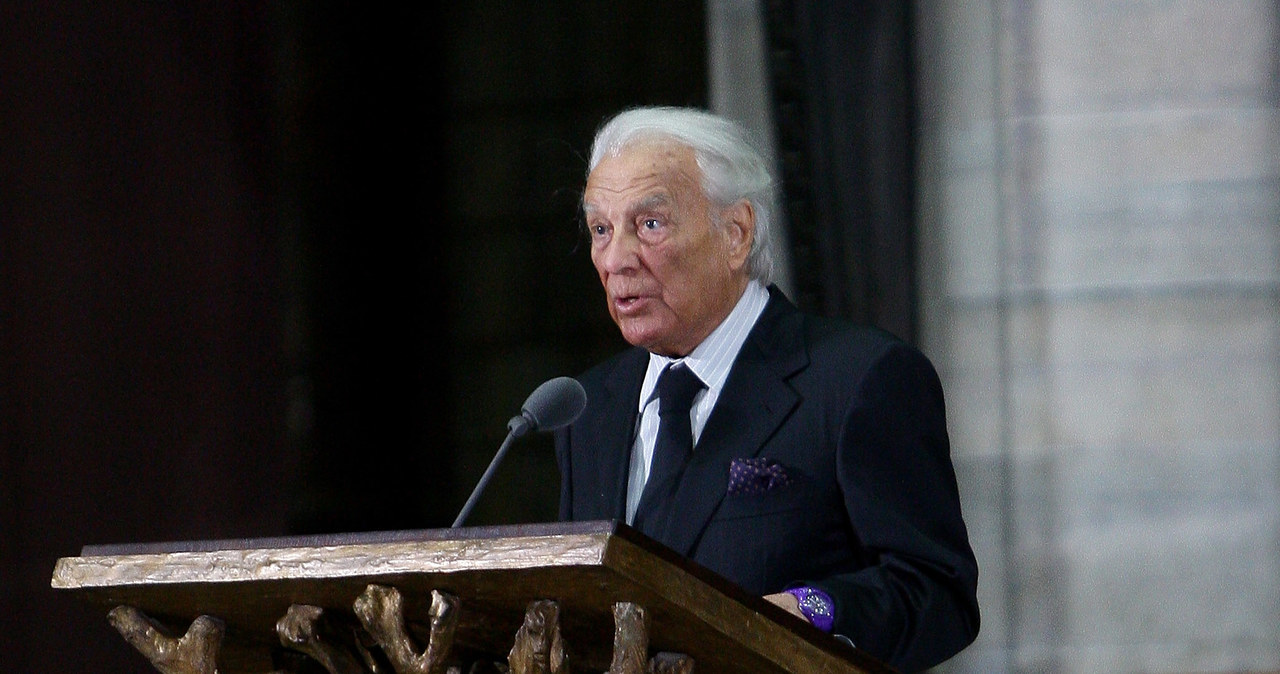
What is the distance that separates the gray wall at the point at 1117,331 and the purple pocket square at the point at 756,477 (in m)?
1.40

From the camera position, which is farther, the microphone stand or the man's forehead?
the man's forehead

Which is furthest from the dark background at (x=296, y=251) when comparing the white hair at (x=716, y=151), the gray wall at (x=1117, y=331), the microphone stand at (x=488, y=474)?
the microphone stand at (x=488, y=474)

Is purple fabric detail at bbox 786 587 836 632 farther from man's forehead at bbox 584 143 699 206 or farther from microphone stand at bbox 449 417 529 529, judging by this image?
→ man's forehead at bbox 584 143 699 206

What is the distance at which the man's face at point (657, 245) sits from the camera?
215 cm

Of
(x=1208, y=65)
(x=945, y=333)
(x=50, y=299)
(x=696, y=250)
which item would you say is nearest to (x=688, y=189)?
(x=696, y=250)

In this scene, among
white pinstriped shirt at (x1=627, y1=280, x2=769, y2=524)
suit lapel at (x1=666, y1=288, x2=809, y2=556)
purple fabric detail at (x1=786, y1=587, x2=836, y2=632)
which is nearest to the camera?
purple fabric detail at (x1=786, y1=587, x2=836, y2=632)

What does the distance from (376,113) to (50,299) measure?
38.6 inches

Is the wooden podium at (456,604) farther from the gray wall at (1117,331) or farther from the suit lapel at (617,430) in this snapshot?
the gray wall at (1117,331)

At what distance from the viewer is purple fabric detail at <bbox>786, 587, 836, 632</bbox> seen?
1.76 metres

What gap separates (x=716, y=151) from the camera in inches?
86.0

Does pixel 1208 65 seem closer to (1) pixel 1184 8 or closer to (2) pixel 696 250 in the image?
(1) pixel 1184 8

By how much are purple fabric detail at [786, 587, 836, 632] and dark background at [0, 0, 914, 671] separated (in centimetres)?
194

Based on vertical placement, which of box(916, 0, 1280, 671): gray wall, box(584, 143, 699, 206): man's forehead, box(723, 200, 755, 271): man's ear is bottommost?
box(916, 0, 1280, 671): gray wall

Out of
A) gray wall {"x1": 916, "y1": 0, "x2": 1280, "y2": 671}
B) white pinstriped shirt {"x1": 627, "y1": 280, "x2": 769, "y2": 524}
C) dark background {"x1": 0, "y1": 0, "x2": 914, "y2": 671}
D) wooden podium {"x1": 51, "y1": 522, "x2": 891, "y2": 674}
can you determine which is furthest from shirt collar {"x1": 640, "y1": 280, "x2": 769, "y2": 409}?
dark background {"x1": 0, "y1": 0, "x2": 914, "y2": 671}
